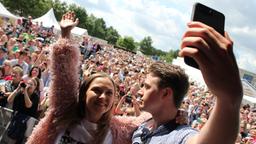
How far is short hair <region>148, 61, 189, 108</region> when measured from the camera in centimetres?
219

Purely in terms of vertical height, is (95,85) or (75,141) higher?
(95,85)

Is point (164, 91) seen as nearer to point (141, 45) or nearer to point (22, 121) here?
point (22, 121)

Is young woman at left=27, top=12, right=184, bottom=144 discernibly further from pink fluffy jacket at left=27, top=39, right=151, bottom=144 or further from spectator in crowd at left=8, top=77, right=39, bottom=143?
spectator in crowd at left=8, top=77, right=39, bottom=143

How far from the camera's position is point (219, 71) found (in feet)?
2.99

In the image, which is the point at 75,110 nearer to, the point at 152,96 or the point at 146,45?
the point at 152,96

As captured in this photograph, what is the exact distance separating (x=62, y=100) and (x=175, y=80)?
896mm

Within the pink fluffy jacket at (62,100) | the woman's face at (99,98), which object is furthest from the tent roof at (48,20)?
the woman's face at (99,98)

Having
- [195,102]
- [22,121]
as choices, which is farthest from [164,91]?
[195,102]

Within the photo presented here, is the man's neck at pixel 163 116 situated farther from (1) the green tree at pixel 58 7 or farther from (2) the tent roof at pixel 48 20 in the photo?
(1) the green tree at pixel 58 7

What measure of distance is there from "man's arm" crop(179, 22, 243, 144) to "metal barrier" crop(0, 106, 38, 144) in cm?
484

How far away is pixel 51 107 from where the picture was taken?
8.84 feet

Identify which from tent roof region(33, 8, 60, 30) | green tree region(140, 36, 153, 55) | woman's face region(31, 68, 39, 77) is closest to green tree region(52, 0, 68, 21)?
green tree region(140, 36, 153, 55)

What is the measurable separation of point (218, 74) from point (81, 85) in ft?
6.60

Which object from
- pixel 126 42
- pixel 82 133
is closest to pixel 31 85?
pixel 82 133
